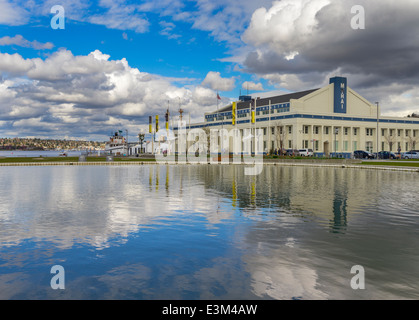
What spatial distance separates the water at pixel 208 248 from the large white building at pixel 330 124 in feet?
272

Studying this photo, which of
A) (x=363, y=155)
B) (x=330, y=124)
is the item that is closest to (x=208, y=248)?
(x=363, y=155)

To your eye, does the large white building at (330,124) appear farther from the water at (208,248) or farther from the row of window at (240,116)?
the water at (208,248)

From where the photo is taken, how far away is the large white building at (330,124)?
103 metres

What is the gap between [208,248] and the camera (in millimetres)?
10688

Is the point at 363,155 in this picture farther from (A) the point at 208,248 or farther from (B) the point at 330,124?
(A) the point at 208,248

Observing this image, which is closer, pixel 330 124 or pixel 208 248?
pixel 208 248

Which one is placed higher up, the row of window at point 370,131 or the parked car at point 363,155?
the row of window at point 370,131

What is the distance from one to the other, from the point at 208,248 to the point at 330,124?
102 m

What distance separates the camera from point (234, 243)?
36.8 ft

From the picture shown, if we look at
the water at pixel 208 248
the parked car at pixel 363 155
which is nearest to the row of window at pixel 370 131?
the parked car at pixel 363 155
